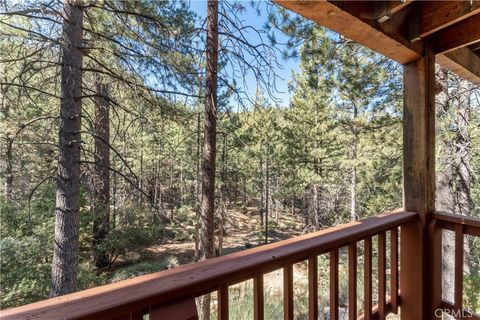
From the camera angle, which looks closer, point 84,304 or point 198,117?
point 84,304

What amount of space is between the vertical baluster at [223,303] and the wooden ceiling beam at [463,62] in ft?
6.97

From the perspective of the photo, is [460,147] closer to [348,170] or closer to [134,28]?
[134,28]

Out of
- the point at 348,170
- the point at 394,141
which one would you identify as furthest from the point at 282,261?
the point at 348,170

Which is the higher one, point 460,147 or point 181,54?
point 181,54

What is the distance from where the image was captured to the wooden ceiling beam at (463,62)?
1.97 meters

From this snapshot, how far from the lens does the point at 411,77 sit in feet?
6.24

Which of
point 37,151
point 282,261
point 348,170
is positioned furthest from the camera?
point 348,170

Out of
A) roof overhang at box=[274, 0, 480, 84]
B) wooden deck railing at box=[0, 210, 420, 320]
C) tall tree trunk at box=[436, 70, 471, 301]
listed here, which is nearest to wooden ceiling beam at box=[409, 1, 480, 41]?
roof overhang at box=[274, 0, 480, 84]

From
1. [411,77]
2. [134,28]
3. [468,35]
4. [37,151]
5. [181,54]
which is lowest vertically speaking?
[37,151]

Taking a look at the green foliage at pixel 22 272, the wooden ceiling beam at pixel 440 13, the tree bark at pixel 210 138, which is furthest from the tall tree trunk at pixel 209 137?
the green foliage at pixel 22 272

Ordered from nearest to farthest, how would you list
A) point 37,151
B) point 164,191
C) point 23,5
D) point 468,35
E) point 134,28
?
point 468,35 < point 23,5 < point 134,28 < point 37,151 < point 164,191

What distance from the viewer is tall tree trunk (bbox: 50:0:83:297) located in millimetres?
3428

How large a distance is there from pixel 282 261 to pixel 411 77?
169 centimetres

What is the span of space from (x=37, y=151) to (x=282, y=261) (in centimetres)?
564
